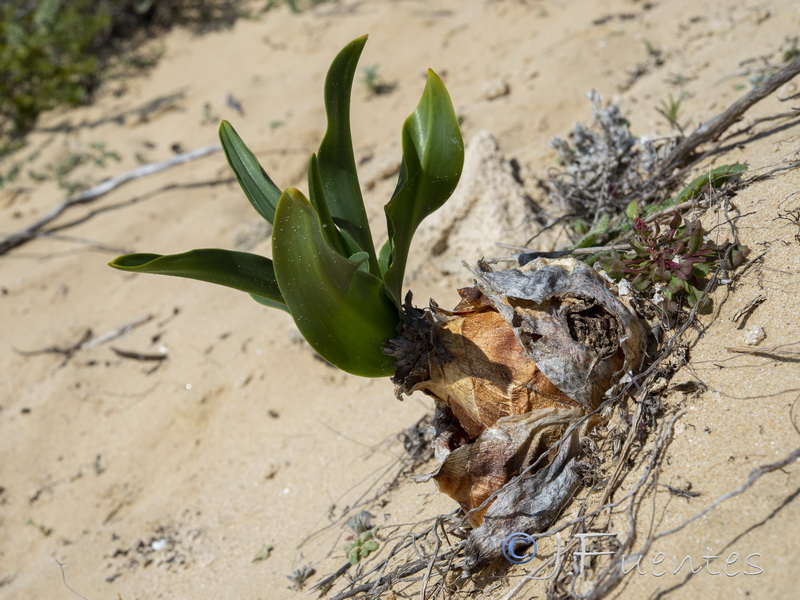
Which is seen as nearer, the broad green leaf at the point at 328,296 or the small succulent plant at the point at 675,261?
the broad green leaf at the point at 328,296

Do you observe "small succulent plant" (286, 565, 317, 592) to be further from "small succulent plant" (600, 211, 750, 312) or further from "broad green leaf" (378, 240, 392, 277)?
"small succulent plant" (600, 211, 750, 312)

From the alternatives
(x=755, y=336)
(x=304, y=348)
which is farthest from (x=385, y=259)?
(x=304, y=348)

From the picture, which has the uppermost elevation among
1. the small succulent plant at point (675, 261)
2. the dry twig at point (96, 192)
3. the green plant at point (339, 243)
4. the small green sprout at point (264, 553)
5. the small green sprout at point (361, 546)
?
the green plant at point (339, 243)

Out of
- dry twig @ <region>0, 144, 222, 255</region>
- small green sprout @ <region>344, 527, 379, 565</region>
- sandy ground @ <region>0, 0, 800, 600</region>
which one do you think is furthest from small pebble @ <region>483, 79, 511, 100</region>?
small green sprout @ <region>344, 527, 379, 565</region>

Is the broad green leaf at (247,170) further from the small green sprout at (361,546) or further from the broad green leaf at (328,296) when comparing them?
the small green sprout at (361,546)

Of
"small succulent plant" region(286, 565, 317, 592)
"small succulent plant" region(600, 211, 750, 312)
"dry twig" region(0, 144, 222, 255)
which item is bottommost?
"small succulent plant" region(286, 565, 317, 592)

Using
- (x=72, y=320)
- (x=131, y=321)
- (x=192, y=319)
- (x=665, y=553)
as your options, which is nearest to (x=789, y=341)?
(x=665, y=553)

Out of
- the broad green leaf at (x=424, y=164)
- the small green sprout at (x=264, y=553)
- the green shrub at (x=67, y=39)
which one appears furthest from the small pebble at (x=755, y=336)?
the green shrub at (x=67, y=39)
